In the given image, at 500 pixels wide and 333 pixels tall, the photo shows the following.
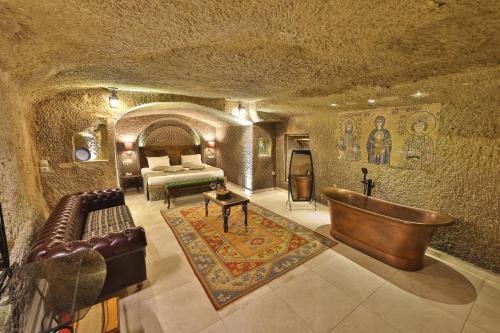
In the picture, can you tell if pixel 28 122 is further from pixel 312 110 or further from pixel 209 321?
pixel 312 110

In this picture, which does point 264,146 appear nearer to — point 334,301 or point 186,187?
point 186,187

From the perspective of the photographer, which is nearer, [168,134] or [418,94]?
[418,94]

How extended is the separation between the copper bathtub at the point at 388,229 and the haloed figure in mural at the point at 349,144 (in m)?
0.97

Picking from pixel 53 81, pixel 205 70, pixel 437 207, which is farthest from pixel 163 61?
pixel 437 207

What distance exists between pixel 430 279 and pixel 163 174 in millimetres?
5744

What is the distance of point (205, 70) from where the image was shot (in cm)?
229

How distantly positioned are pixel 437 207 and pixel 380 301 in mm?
1852

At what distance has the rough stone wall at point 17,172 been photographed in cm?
176

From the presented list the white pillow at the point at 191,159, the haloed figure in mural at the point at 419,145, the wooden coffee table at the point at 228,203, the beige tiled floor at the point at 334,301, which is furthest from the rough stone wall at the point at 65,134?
the haloed figure in mural at the point at 419,145

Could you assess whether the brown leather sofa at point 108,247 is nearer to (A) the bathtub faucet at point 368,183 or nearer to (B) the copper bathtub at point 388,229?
(B) the copper bathtub at point 388,229

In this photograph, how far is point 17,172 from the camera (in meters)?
2.14

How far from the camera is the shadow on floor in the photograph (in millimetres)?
2164

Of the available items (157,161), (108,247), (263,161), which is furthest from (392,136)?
(157,161)

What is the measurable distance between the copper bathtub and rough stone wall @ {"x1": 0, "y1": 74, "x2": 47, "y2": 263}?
3.81 metres
